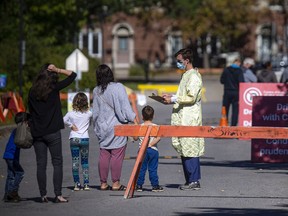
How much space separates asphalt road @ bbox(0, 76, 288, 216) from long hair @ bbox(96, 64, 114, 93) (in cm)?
140

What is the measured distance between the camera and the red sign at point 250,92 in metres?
24.8

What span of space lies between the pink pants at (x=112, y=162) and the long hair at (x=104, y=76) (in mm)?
806

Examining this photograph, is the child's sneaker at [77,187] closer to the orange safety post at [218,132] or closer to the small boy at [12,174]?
the small boy at [12,174]

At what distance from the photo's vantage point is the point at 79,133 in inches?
619

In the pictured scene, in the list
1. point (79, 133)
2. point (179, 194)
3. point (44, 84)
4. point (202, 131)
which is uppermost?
point (44, 84)

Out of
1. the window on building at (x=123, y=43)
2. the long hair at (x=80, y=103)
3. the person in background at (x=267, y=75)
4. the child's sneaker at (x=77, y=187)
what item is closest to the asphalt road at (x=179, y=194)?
the child's sneaker at (x=77, y=187)

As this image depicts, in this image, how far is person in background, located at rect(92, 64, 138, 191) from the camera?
612 inches

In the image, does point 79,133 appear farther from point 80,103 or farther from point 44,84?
point 44,84

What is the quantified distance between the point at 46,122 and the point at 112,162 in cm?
178

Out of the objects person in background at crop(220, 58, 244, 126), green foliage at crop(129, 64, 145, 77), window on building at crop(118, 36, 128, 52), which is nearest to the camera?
person in background at crop(220, 58, 244, 126)

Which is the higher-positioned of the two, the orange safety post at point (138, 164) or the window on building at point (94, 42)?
the window on building at point (94, 42)

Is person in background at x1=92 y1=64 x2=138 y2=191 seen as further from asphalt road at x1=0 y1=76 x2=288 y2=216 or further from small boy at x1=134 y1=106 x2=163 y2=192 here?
asphalt road at x1=0 y1=76 x2=288 y2=216

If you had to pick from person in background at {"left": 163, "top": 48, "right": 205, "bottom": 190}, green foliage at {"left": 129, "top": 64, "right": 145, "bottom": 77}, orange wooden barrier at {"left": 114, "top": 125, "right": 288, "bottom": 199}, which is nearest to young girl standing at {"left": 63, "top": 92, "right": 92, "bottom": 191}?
person in background at {"left": 163, "top": 48, "right": 205, "bottom": 190}

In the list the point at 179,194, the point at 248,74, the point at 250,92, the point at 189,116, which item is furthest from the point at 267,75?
the point at 179,194
